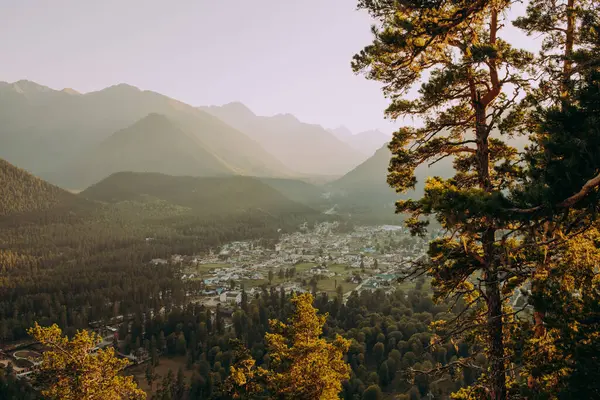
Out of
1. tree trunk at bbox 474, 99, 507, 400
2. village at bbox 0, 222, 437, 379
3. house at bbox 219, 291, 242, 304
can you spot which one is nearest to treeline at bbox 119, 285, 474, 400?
village at bbox 0, 222, 437, 379

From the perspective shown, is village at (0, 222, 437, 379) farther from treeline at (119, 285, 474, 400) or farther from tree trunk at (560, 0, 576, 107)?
tree trunk at (560, 0, 576, 107)

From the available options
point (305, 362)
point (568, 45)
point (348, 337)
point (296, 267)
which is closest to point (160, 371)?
point (348, 337)

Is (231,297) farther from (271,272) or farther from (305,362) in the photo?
(305,362)

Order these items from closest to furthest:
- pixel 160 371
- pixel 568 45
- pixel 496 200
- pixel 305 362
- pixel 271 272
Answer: pixel 496 200 → pixel 568 45 → pixel 305 362 → pixel 160 371 → pixel 271 272

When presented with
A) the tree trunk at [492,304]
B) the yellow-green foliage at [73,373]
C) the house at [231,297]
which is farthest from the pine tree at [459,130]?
the house at [231,297]

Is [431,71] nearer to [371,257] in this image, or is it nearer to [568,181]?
[568,181]

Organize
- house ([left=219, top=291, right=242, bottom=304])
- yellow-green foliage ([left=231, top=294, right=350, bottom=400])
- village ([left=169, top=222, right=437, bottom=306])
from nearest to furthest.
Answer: yellow-green foliage ([left=231, top=294, right=350, bottom=400]) < house ([left=219, top=291, right=242, bottom=304]) < village ([left=169, top=222, right=437, bottom=306])
